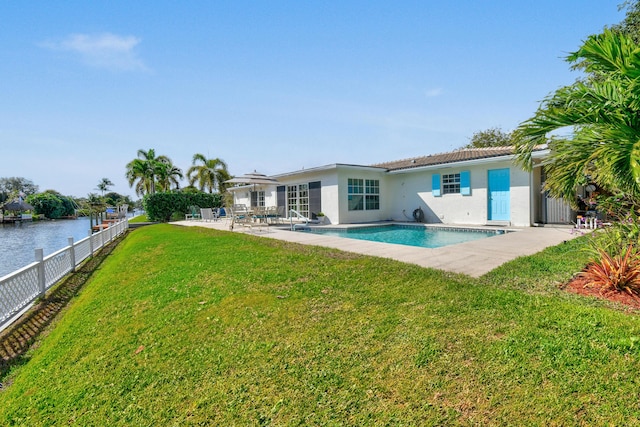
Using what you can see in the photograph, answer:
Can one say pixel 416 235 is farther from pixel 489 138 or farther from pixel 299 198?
pixel 489 138

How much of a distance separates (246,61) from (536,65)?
10583 millimetres

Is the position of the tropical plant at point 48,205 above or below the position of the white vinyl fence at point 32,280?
above

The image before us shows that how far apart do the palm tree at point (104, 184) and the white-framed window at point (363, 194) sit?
73.7m

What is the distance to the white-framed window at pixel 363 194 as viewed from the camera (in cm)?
1686

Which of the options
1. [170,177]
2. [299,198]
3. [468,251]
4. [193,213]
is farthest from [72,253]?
[170,177]

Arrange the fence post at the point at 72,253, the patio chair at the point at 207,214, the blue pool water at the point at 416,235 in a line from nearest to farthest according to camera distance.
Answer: the fence post at the point at 72,253 < the blue pool water at the point at 416,235 < the patio chair at the point at 207,214

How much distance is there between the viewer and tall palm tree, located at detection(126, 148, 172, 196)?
3259 cm

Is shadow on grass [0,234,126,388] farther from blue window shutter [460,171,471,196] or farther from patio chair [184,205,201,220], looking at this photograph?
patio chair [184,205,201,220]

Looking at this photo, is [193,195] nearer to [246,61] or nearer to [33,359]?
[246,61]

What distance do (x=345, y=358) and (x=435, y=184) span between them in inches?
564

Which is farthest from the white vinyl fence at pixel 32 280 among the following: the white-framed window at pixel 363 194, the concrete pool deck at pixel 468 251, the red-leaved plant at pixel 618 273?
the white-framed window at pixel 363 194

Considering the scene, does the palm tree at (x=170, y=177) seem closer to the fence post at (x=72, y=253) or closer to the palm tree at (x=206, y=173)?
the palm tree at (x=206, y=173)

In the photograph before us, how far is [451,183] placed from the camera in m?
15.4

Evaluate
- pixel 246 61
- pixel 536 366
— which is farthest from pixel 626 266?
pixel 246 61
